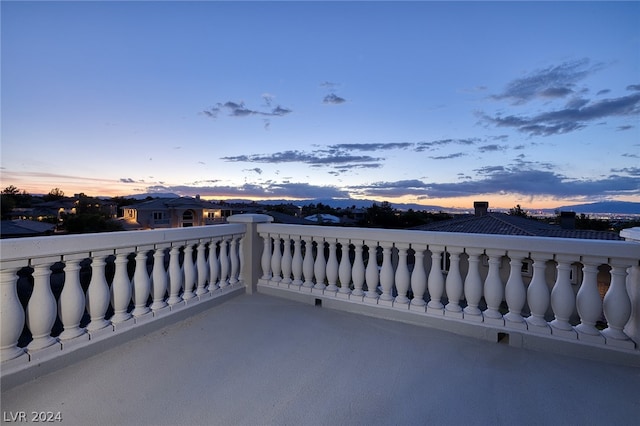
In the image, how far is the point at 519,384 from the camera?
65.2 inches

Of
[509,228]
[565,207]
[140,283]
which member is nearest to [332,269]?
[140,283]

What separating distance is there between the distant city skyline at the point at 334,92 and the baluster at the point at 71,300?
147 inches

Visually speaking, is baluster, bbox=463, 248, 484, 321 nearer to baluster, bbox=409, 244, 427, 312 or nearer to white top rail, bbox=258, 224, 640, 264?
white top rail, bbox=258, 224, 640, 264

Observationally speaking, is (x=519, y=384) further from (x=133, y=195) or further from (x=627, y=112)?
(x=133, y=195)

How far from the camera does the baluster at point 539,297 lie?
2088mm

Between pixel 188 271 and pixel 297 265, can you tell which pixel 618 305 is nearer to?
pixel 297 265

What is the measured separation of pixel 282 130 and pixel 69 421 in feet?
24.7

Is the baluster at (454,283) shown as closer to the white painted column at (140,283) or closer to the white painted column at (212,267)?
the white painted column at (212,267)

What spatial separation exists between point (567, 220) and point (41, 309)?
11.8 metres

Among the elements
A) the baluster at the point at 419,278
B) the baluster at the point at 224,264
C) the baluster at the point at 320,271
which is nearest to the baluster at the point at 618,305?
the baluster at the point at 419,278

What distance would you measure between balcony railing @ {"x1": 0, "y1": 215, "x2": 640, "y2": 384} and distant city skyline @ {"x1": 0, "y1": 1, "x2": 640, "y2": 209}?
11.7 ft

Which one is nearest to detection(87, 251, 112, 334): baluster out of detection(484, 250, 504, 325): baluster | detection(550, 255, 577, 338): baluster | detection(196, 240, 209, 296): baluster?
detection(196, 240, 209, 296): baluster

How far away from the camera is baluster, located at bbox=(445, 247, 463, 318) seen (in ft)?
7.70

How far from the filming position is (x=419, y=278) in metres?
2.48
